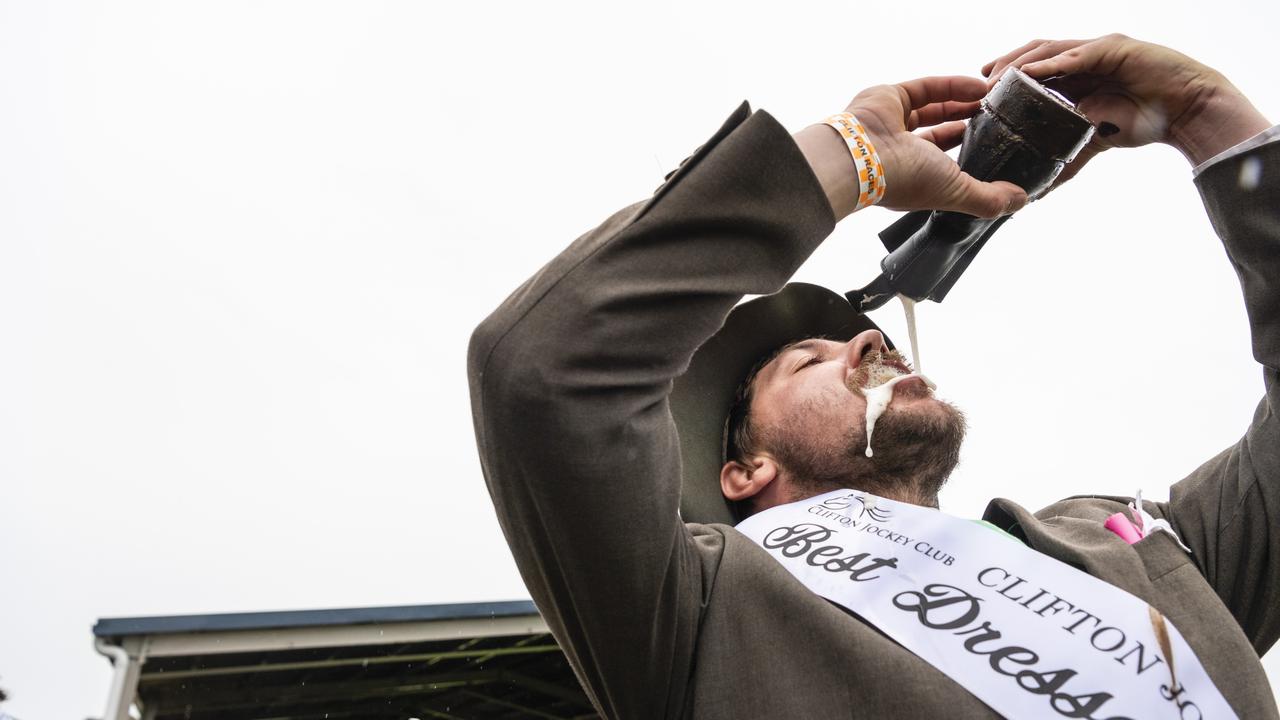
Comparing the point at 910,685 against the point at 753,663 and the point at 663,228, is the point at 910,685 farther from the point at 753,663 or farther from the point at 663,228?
the point at 663,228

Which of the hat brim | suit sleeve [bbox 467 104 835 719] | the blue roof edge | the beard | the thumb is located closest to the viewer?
suit sleeve [bbox 467 104 835 719]

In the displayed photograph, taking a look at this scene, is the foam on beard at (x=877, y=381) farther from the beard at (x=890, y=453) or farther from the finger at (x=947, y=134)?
the finger at (x=947, y=134)

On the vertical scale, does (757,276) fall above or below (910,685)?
above

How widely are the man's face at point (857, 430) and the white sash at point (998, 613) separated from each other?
→ 23 centimetres

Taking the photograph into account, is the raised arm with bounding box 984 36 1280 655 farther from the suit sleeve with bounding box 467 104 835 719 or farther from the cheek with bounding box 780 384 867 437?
the suit sleeve with bounding box 467 104 835 719

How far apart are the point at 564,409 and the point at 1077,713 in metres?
0.82

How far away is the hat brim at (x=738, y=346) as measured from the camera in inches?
90.7

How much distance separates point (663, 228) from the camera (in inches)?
45.9

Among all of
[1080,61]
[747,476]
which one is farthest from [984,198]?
[747,476]

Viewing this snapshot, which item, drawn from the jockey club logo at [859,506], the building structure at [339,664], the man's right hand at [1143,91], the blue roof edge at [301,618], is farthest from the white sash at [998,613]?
the building structure at [339,664]

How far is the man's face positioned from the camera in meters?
1.92

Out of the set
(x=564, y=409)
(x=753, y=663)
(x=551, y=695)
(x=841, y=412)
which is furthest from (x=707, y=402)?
(x=551, y=695)

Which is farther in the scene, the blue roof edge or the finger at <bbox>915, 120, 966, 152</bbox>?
the blue roof edge

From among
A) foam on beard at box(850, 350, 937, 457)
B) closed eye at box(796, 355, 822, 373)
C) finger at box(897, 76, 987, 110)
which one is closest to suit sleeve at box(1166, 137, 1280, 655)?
finger at box(897, 76, 987, 110)
